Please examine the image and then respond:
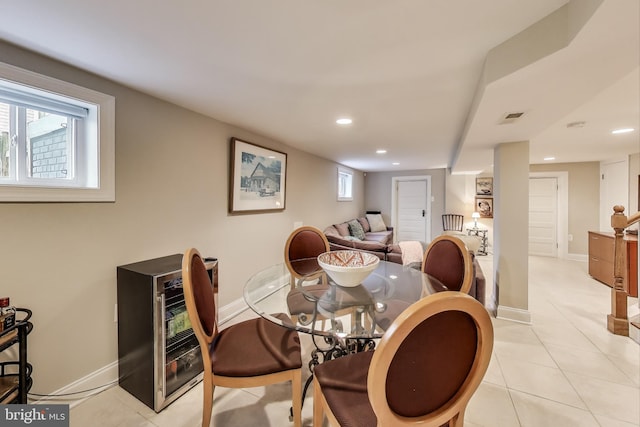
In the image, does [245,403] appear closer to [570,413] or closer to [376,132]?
[570,413]

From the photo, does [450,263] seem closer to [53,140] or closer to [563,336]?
[563,336]

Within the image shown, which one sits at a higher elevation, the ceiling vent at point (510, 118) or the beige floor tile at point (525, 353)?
the ceiling vent at point (510, 118)

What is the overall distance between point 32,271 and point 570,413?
327cm

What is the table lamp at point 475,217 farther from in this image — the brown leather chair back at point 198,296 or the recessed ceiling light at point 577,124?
the brown leather chair back at point 198,296

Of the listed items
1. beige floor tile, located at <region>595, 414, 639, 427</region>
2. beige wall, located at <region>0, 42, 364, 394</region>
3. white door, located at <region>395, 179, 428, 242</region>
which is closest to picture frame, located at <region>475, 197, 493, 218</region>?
white door, located at <region>395, 179, 428, 242</region>

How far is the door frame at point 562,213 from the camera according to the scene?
531 centimetres

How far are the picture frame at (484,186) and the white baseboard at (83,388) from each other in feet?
23.1

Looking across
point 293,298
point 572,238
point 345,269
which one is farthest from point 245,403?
point 572,238

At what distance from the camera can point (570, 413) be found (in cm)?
153

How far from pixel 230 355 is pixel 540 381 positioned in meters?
2.15

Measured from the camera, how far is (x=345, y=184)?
6.05 meters

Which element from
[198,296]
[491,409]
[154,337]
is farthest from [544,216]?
[154,337]

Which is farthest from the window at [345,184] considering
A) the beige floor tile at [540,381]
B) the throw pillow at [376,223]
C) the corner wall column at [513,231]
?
the beige floor tile at [540,381]

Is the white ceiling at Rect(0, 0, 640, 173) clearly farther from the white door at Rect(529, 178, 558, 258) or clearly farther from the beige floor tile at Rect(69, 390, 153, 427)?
the white door at Rect(529, 178, 558, 258)
